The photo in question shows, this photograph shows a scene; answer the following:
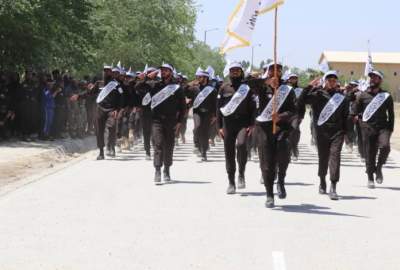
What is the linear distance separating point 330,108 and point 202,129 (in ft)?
22.9

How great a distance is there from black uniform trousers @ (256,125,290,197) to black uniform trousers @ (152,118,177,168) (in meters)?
2.84

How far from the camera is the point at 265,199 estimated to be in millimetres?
11672

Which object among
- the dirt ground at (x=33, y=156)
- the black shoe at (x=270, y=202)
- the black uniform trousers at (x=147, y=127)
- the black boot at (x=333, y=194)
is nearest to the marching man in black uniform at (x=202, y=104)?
the black uniform trousers at (x=147, y=127)

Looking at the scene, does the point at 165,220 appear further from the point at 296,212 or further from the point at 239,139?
the point at 239,139

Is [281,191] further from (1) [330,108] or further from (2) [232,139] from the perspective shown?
(1) [330,108]

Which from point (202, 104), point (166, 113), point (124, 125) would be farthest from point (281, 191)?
point (124, 125)

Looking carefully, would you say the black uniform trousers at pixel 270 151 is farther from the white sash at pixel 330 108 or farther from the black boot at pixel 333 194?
the white sash at pixel 330 108

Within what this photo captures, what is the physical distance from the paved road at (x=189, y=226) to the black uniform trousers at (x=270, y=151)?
0.41 m

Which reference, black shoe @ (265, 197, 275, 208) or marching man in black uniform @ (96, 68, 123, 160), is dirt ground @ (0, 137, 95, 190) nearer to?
marching man in black uniform @ (96, 68, 123, 160)

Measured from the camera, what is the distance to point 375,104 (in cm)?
1395

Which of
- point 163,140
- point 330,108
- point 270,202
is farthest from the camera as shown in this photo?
point 163,140

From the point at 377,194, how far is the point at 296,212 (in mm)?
2801

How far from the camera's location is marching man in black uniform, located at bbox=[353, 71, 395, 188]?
13.9 meters

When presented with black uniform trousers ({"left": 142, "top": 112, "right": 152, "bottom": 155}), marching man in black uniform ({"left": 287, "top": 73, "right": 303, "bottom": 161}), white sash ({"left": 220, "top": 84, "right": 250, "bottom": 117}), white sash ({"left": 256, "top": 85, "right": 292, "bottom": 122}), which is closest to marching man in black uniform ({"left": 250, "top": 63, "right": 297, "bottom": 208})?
white sash ({"left": 256, "top": 85, "right": 292, "bottom": 122})
